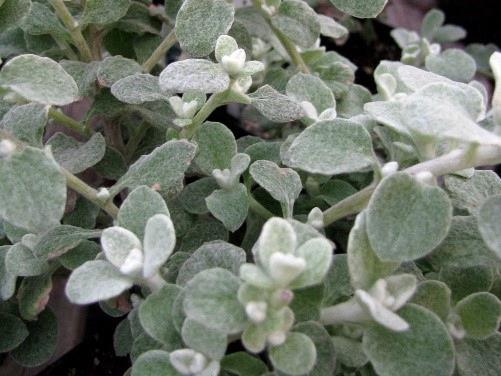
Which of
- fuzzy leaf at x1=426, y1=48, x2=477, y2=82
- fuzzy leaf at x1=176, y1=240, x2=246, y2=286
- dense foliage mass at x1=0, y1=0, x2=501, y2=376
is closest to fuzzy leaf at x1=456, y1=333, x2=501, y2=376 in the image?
dense foliage mass at x1=0, y1=0, x2=501, y2=376

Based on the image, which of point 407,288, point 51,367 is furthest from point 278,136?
point 407,288

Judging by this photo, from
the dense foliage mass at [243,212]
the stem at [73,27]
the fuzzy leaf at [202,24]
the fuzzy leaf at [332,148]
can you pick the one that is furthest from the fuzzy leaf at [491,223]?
the stem at [73,27]

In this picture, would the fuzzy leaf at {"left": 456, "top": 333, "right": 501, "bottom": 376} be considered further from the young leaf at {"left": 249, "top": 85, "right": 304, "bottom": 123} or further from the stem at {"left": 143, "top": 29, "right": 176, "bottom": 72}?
the stem at {"left": 143, "top": 29, "right": 176, "bottom": 72}

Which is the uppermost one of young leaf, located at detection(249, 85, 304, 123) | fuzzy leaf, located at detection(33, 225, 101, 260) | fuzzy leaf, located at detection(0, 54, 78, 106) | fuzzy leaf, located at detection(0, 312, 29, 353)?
fuzzy leaf, located at detection(0, 54, 78, 106)

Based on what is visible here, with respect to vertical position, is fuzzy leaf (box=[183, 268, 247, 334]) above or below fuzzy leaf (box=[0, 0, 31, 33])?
below

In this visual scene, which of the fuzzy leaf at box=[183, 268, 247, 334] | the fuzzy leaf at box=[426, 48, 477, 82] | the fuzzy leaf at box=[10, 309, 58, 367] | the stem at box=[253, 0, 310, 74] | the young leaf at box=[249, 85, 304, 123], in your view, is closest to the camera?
the fuzzy leaf at box=[183, 268, 247, 334]

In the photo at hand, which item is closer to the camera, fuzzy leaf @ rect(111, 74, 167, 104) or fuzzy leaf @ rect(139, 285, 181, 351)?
fuzzy leaf @ rect(139, 285, 181, 351)

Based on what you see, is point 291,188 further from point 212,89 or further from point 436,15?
point 436,15

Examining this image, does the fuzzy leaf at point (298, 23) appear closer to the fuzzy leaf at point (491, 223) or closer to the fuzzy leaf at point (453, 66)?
the fuzzy leaf at point (453, 66)
